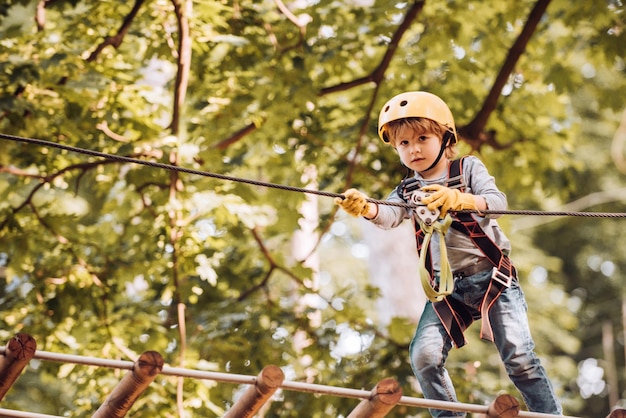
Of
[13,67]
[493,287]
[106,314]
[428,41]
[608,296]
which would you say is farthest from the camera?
[608,296]

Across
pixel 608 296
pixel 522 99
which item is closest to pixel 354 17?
pixel 522 99

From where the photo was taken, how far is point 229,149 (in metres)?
6.38

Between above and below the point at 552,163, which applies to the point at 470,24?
above

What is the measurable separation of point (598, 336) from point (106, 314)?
12387 mm

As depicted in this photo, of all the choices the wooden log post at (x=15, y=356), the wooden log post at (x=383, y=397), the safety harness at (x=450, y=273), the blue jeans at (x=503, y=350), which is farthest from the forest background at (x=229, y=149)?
the wooden log post at (x=383, y=397)

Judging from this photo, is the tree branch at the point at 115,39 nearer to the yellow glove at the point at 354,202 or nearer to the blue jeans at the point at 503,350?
the yellow glove at the point at 354,202

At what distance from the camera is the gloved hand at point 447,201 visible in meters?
2.99

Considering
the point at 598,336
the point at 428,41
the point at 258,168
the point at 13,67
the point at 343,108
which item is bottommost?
the point at 598,336

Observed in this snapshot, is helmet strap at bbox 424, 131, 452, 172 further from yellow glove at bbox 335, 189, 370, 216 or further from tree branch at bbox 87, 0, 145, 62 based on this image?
tree branch at bbox 87, 0, 145, 62

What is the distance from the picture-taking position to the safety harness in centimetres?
309

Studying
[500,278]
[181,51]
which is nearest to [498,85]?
A: [181,51]

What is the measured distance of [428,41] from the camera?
5.82 m

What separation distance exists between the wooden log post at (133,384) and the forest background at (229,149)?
187cm

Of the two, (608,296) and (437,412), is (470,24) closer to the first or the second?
(437,412)
